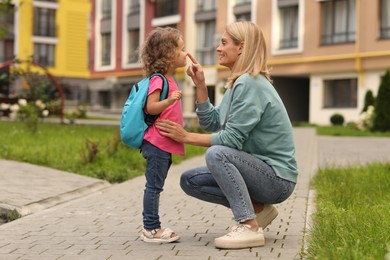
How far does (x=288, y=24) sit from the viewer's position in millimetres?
37781

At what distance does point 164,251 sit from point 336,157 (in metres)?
9.09

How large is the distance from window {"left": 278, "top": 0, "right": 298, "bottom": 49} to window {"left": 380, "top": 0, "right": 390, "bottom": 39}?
493 centimetres

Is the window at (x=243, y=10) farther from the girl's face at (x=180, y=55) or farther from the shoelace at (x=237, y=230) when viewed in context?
the shoelace at (x=237, y=230)

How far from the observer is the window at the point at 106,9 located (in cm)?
5038

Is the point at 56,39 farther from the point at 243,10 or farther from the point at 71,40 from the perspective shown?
the point at 243,10

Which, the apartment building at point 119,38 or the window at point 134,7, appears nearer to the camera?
the apartment building at point 119,38

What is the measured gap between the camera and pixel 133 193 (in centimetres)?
865

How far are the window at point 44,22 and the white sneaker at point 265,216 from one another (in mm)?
54210

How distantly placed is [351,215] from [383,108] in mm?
19485

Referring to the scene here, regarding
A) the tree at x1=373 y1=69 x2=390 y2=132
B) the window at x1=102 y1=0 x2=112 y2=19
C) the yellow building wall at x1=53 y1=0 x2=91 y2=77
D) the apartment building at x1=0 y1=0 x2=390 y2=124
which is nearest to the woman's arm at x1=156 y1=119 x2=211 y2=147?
the tree at x1=373 y1=69 x2=390 y2=132

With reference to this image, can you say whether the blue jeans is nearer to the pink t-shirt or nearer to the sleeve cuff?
the pink t-shirt

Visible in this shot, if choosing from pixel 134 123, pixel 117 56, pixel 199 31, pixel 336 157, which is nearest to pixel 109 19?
pixel 117 56

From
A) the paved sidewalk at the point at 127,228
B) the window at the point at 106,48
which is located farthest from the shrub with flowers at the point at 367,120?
the window at the point at 106,48

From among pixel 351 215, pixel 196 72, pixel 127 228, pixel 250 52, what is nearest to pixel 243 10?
pixel 127 228
